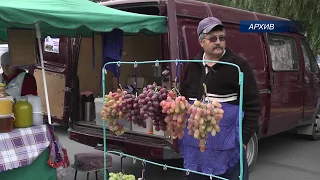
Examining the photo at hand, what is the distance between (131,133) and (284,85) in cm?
270

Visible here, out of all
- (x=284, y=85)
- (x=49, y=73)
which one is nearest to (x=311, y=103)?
(x=284, y=85)

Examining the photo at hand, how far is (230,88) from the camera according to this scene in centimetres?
262

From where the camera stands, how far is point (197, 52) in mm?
4309

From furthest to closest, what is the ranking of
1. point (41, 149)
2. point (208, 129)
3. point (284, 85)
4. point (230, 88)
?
point (284, 85) → point (41, 149) → point (230, 88) → point (208, 129)

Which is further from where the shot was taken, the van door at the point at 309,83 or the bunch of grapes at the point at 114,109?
the van door at the point at 309,83

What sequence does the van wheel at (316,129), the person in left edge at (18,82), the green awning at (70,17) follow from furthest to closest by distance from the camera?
the van wheel at (316,129)
the person in left edge at (18,82)
the green awning at (70,17)

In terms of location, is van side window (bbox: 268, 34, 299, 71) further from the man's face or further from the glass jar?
the glass jar

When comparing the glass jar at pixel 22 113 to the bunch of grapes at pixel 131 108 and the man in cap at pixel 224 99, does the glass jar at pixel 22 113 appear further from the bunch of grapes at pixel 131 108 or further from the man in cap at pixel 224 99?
the man in cap at pixel 224 99

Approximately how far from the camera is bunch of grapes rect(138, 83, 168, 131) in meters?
2.55

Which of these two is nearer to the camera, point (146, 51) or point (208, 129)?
point (208, 129)

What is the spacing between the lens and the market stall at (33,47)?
11.6ft

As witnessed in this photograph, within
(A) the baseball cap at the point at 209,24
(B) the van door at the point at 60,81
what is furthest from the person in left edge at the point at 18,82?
(A) the baseball cap at the point at 209,24

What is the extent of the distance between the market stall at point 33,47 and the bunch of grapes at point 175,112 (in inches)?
68.0

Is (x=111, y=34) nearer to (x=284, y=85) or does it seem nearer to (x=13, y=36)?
(x=13, y=36)
